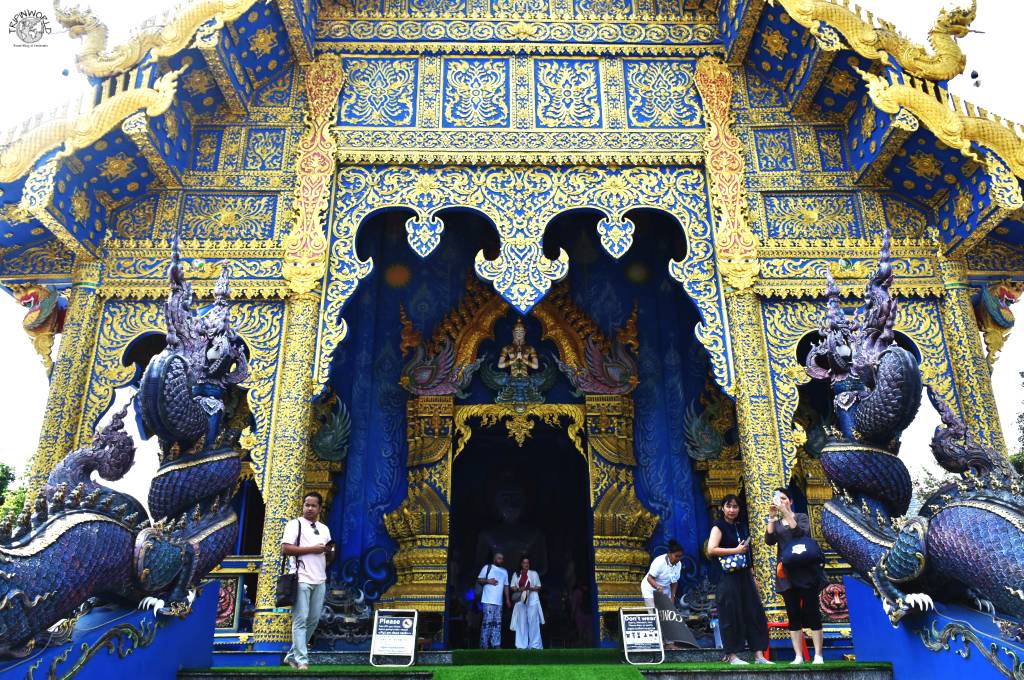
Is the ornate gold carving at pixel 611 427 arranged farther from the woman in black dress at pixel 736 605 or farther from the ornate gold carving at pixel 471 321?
the woman in black dress at pixel 736 605

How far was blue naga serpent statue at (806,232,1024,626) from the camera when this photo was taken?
4102 millimetres

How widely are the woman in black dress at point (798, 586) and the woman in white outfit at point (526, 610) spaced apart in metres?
3.30

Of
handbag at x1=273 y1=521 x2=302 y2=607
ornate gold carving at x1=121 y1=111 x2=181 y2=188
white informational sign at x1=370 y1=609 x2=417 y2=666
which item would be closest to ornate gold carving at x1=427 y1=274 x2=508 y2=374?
ornate gold carving at x1=121 y1=111 x2=181 y2=188

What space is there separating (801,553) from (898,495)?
724mm

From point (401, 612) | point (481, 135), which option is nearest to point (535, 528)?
point (401, 612)

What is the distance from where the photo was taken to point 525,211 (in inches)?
315

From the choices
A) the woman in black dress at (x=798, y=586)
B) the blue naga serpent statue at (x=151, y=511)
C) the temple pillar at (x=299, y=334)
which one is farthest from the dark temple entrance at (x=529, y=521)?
the blue naga serpent statue at (x=151, y=511)

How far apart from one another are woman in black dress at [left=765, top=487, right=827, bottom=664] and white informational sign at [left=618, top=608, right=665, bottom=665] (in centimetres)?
111

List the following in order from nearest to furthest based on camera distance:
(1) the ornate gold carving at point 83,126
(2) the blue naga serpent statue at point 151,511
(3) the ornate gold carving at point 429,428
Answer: (2) the blue naga serpent statue at point 151,511 < (1) the ornate gold carving at point 83,126 < (3) the ornate gold carving at point 429,428

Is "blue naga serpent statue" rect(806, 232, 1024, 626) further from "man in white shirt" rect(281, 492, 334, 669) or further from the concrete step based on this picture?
"man in white shirt" rect(281, 492, 334, 669)

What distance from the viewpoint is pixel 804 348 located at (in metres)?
8.12

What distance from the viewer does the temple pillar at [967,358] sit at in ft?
23.2

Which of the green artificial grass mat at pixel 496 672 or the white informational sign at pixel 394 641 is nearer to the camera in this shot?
the green artificial grass mat at pixel 496 672

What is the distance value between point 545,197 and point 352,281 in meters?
2.10
